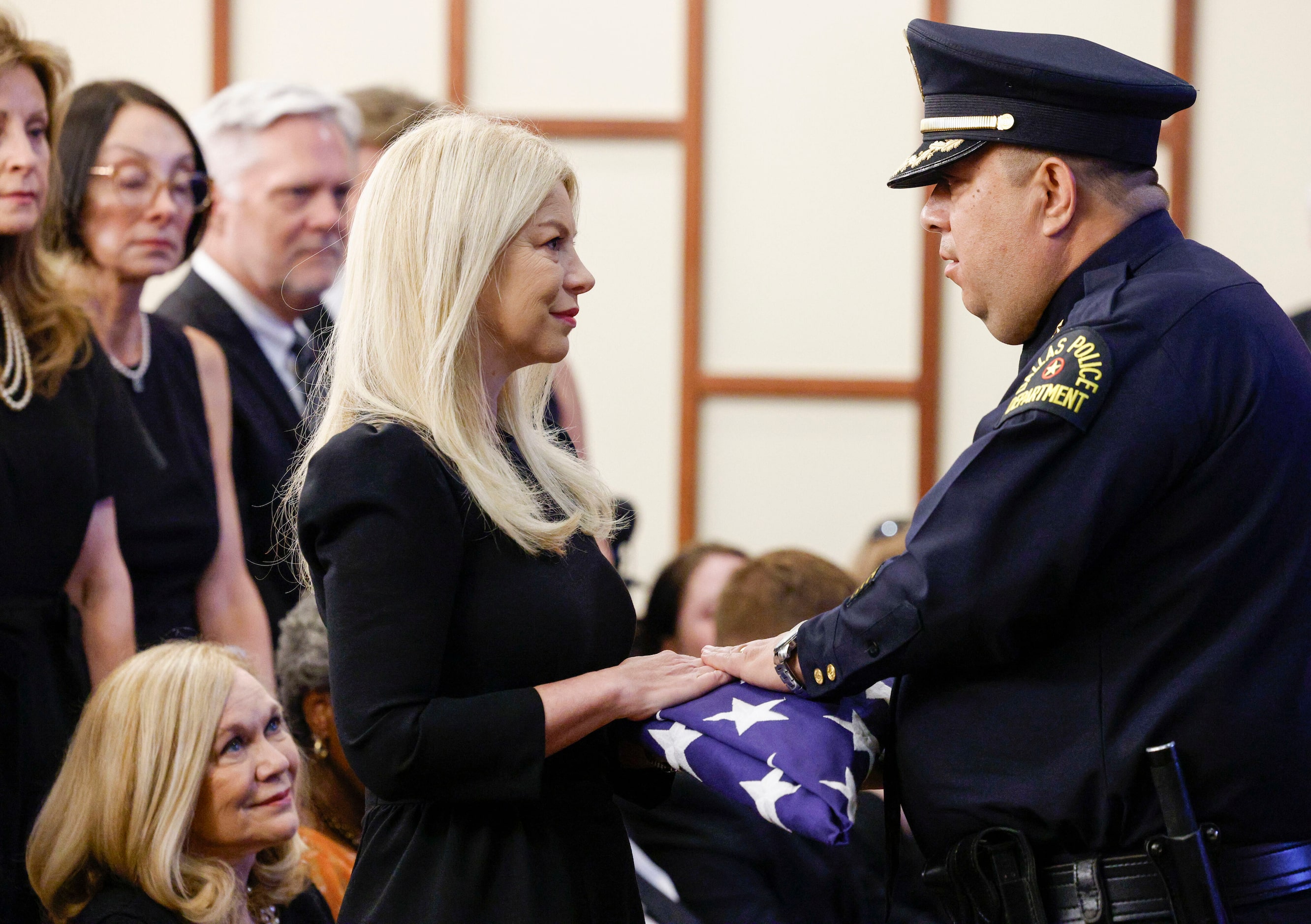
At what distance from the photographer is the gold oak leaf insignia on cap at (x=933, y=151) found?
164 centimetres

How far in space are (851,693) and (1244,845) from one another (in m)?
0.41

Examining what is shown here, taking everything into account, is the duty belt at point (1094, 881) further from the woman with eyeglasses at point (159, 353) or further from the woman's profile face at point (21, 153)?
the woman's profile face at point (21, 153)

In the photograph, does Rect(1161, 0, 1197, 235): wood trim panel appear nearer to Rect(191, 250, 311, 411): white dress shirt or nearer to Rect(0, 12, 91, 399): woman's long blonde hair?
Rect(191, 250, 311, 411): white dress shirt

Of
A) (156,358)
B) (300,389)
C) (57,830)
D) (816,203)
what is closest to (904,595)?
(57,830)

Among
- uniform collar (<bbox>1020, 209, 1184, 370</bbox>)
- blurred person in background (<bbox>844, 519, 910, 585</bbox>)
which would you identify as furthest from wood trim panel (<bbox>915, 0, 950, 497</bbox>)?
uniform collar (<bbox>1020, 209, 1184, 370</bbox>)

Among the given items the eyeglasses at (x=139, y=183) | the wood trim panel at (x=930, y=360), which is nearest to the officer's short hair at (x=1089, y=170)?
the eyeglasses at (x=139, y=183)

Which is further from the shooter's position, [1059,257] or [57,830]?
[57,830]

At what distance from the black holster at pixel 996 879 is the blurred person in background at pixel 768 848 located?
77 cm

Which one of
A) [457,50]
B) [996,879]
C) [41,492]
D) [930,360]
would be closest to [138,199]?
[41,492]

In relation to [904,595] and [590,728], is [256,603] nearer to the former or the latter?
[590,728]

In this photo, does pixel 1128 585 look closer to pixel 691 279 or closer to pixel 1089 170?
pixel 1089 170

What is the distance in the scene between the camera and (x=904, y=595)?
59.4 inches

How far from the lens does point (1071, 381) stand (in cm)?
148

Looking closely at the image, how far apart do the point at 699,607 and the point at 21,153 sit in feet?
5.01
